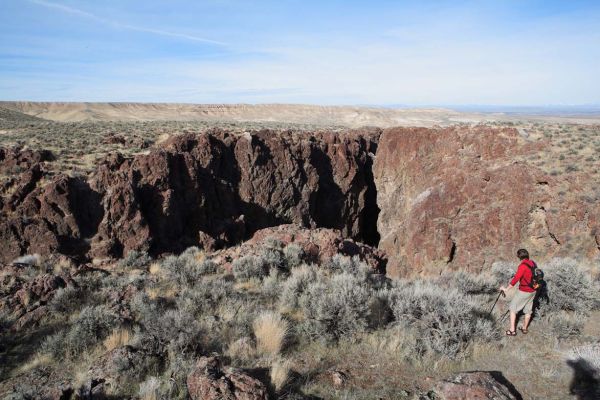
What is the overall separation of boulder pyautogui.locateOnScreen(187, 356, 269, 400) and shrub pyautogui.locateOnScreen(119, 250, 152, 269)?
731 cm

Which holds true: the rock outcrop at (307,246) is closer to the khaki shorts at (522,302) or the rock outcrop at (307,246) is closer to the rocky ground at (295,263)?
the rocky ground at (295,263)

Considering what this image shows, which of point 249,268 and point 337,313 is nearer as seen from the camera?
point 337,313

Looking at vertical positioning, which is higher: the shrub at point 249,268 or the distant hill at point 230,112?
the distant hill at point 230,112

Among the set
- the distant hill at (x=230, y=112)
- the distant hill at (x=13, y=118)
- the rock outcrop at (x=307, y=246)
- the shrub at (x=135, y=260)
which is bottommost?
the shrub at (x=135, y=260)

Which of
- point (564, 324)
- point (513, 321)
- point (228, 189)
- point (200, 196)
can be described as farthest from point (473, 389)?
point (228, 189)

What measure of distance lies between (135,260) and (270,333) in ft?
25.1

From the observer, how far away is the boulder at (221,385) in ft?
11.9

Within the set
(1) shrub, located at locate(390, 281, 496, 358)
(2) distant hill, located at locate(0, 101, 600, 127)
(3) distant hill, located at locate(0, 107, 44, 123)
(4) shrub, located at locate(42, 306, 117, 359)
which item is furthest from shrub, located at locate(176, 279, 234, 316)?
(2) distant hill, located at locate(0, 101, 600, 127)

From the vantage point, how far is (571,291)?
6.56 metres

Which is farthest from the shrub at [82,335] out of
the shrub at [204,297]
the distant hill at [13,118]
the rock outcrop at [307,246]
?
the distant hill at [13,118]

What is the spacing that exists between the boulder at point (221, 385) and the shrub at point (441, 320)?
7.82ft

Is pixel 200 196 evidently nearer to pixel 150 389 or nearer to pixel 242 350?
pixel 242 350

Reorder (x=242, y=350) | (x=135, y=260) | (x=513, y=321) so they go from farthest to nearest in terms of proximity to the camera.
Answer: (x=135, y=260)
(x=513, y=321)
(x=242, y=350)

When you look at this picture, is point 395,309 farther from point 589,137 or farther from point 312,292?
point 589,137
